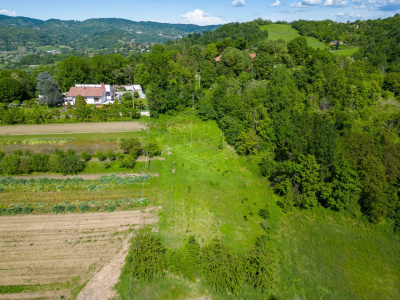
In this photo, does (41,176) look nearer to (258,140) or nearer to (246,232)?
(246,232)

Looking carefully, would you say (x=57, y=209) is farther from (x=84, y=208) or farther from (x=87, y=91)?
(x=87, y=91)

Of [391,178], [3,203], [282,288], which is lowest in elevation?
[282,288]

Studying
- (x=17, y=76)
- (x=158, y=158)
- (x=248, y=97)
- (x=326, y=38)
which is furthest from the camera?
(x=326, y=38)

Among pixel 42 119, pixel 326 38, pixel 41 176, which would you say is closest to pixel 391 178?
pixel 41 176

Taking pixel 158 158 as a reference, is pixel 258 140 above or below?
above

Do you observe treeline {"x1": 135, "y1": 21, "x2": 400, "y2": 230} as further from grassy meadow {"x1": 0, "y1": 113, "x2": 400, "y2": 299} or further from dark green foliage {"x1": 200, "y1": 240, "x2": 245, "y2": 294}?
dark green foliage {"x1": 200, "y1": 240, "x2": 245, "y2": 294}

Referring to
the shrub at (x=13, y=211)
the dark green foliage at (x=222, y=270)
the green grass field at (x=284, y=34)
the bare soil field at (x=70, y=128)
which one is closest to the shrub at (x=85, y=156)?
the bare soil field at (x=70, y=128)

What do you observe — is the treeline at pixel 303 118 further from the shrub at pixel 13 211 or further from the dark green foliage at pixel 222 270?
the shrub at pixel 13 211

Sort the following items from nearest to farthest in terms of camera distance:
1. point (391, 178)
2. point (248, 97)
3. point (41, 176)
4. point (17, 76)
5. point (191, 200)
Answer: point (391, 178) < point (191, 200) < point (41, 176) < point (248, 97) < point (17, 76)

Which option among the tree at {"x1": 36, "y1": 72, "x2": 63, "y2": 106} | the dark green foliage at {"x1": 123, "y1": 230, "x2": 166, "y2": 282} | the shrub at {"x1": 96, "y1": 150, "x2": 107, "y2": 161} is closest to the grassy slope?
the dark green foliage at {"x1": 123, "y1": 230, "x2": 166, "y2": 282}
